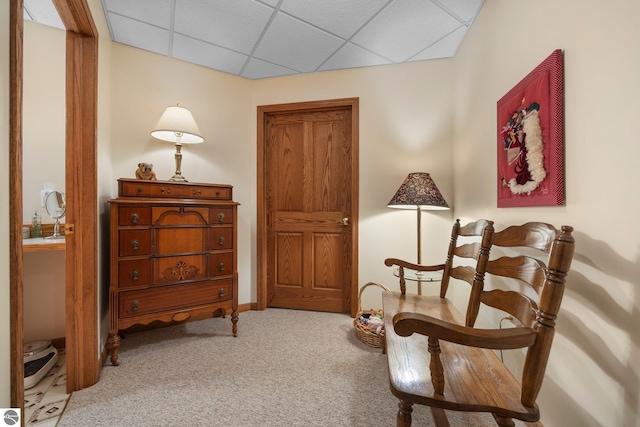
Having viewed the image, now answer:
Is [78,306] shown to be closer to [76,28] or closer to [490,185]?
[76,28]

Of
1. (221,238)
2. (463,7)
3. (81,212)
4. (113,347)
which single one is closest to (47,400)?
(113,347)

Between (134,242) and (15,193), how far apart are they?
113 cm

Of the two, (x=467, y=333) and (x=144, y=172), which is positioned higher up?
(x=144, y=172)

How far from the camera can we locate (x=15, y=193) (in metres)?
0.85

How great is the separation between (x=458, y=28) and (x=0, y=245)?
2871 millimetres

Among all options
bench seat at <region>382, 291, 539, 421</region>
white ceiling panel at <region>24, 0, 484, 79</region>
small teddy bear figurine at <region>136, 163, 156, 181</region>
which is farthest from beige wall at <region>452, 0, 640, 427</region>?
small teddy bear figurine at <region>136, 163, 156, 181</region>

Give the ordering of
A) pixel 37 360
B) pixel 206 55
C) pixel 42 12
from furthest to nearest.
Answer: pixel 206 55 < pixel 42 12 < pixel 37 360

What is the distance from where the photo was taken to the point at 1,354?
0.79m

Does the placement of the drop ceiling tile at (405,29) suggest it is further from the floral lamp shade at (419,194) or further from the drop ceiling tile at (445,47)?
the floral lamp shade at (419,194)

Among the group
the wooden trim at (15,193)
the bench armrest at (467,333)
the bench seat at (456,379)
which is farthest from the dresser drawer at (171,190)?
the bench armrest at (467,333)

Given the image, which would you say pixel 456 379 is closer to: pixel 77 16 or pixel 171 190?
pixel 171 190

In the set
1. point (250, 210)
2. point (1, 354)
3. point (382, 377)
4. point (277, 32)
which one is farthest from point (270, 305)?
point (277, 32)

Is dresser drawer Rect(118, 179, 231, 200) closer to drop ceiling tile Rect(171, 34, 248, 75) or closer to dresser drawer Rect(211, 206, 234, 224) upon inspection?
dresser drawer Rect(211, 206, 234, 224)

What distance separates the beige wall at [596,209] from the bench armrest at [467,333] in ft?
1.05
